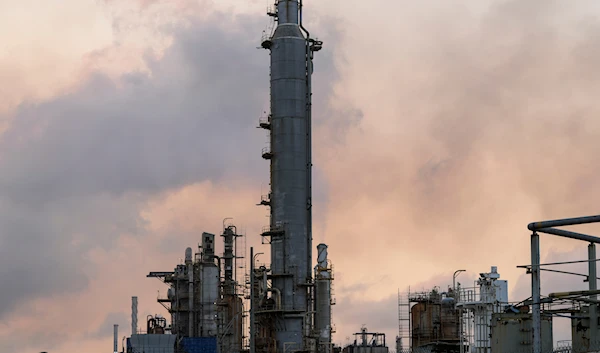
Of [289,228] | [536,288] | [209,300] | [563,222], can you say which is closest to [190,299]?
[209,300]

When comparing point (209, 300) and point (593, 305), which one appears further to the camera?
point (209, 300)

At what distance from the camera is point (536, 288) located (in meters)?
59.1

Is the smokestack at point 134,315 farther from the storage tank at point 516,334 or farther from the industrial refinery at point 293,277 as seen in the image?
the storage tank at point 516,334

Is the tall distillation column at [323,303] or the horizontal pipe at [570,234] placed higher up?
the horizontal pipe at [570,234]

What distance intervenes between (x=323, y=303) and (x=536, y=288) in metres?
41.7

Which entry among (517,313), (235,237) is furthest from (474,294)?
(235,237)

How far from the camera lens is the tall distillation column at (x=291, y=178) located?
322 ft

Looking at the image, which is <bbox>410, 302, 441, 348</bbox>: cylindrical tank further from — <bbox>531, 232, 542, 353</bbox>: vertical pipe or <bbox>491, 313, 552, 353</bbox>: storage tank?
<bbox>531, 232, 542, 353</bbox>: vertical pipe

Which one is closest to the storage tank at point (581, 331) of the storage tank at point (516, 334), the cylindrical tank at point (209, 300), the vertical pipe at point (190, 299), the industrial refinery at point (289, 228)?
the storage tank at point (516, 334)

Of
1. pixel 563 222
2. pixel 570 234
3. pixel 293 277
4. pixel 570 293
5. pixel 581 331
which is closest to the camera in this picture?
pixel 563 222

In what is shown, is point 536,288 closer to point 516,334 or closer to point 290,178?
point 516,334

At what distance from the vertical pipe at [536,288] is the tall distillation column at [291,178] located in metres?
40.4

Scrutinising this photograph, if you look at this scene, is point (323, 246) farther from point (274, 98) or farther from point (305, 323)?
point (274, 98)

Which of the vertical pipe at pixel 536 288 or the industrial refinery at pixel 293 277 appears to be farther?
the industrial refinery at pixel 293 277
